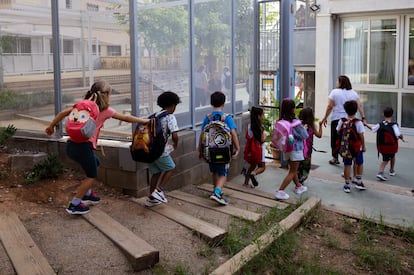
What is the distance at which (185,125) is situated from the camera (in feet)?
21.1

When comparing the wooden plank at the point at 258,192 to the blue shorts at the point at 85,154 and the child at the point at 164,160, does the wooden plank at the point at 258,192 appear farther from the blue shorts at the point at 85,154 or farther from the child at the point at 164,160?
the blue shorts at the point at 85,154

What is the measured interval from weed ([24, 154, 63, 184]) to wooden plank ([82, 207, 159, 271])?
1067 millimetres

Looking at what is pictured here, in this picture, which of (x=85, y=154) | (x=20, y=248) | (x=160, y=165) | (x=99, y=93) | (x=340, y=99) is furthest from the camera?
(x=340, y=99)

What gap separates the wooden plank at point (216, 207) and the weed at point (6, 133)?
217cm

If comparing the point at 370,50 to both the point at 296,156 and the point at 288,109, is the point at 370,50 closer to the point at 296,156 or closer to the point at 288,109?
the point at 288,109

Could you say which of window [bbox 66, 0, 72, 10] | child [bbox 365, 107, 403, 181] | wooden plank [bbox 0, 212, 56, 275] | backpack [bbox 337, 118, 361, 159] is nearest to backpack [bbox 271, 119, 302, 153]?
backpack [bbox 337, 118, 361, 159]

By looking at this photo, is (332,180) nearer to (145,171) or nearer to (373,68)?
(145,171)

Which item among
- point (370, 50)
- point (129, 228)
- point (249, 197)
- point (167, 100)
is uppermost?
point (370, 50)

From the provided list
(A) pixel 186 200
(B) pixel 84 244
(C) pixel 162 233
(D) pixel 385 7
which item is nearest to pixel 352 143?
(A) pixel 186 200

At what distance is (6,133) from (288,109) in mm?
3635

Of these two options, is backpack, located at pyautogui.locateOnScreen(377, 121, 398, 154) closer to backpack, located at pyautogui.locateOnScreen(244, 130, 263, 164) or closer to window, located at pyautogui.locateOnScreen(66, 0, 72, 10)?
backpack, located at pyautogui.locateOnScreen(244, 130, 263, 164)

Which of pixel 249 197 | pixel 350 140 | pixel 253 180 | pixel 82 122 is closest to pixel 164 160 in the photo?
pixel 82 122

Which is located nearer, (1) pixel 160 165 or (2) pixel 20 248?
(2) pixel 20 248

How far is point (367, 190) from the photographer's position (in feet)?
23.3
